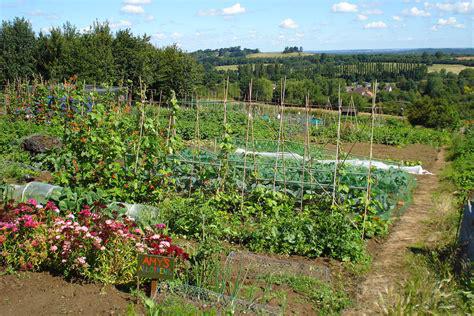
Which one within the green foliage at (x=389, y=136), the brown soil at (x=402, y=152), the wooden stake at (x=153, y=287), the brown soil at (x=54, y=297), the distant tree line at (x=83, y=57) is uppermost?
the distant tree line at (x=83, y=57)

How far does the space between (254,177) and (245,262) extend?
2.27m

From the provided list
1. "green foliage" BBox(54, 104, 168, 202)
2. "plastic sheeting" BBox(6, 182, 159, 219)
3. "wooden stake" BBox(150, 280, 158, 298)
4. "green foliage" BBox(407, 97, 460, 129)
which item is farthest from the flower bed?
"green foliage" BBox(407, 97, 460, 129)

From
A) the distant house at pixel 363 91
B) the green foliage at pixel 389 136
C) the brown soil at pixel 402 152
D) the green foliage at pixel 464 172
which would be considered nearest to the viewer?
the green foliage at pixel 464 172

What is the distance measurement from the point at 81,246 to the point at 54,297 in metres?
0.52

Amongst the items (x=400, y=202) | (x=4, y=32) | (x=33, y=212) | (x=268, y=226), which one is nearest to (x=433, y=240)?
(x=400, y=202)

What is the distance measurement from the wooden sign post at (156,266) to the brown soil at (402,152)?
11721 millimetres

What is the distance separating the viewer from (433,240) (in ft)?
23.2

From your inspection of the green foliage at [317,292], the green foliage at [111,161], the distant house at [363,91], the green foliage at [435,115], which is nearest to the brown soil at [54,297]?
the green foliage at [317,292]

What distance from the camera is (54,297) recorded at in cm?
430

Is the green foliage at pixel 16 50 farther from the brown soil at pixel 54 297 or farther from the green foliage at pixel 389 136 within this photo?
the brown soil at pixel 54 297

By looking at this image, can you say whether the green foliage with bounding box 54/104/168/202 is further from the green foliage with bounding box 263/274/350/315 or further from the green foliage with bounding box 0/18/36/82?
the green foliage with bounding box 0/18/36/82

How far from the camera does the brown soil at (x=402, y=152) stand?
52.6ft

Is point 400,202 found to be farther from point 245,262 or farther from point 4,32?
point 4,32

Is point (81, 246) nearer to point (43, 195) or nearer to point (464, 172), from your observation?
point (43, 195)
